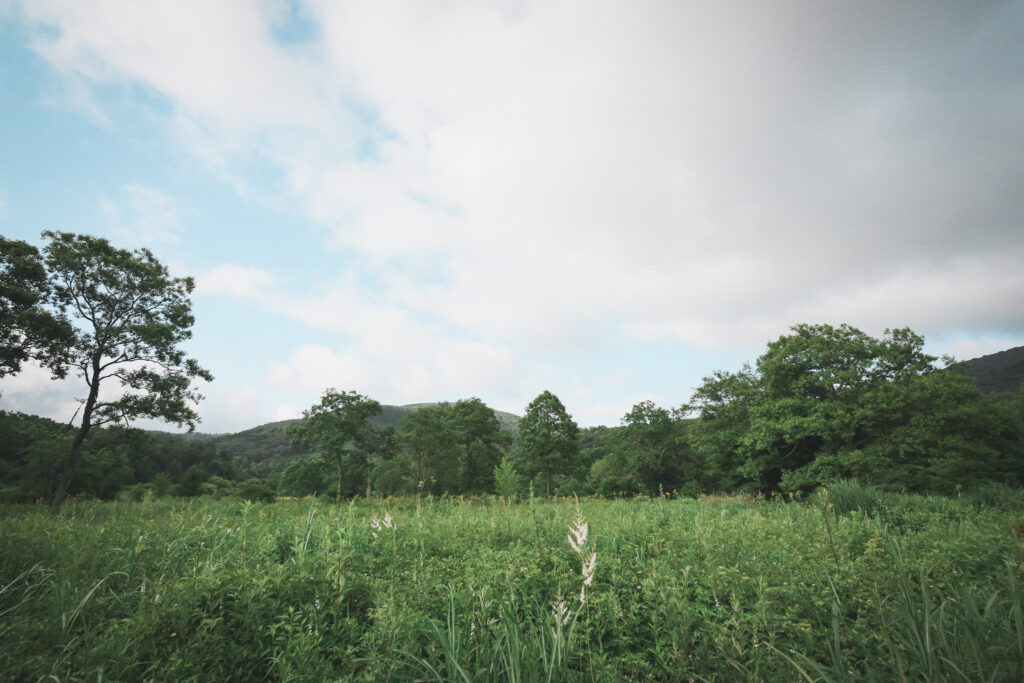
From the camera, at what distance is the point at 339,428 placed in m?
28.9

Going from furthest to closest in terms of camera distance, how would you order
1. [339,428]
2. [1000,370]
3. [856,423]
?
1. [1000,370]
2. [339,428]
3. [856,423]

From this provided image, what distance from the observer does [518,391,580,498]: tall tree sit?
3147cm

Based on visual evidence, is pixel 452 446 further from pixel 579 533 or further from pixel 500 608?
pixel 579 533

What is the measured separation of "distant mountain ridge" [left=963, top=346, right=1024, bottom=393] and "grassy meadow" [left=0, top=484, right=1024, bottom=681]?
97.0 m

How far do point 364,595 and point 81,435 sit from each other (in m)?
19.4

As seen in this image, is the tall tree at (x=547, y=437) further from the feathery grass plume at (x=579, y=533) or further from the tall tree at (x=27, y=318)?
the feathery grass plume at (x=579, y=533)

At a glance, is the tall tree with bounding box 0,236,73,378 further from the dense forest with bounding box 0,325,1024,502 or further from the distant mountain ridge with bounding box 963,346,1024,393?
the distant mountain ridge with bounding box 963,346,1024,393

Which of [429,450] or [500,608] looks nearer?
[500,608]

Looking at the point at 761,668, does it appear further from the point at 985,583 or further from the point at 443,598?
the point at 985,583

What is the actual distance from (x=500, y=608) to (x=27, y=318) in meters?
21.6

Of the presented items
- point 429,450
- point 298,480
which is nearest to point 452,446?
A: point 429,450

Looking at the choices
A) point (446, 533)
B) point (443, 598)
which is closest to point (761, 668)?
point (443, 598)

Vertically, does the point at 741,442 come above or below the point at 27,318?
below

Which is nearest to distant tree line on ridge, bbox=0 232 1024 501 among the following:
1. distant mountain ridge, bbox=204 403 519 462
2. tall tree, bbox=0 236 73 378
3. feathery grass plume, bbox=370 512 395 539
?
tall tree, bbox=0 236 73 378
